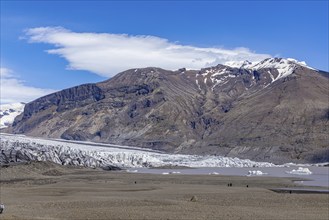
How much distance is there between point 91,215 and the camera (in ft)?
105

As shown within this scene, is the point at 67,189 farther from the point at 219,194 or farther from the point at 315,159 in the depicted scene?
the point at 315,159

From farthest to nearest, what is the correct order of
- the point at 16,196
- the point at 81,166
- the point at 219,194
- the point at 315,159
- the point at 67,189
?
the point at 315,159 < the point at 81,166 < the point at 67,189 < the point at 219,194 < the point at 16,196

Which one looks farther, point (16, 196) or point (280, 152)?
point (280, 152)

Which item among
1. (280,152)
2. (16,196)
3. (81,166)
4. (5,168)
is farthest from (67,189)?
(280,152)

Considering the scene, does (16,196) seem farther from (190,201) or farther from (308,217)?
(308,217)

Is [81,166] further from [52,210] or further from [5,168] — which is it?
[52,210]

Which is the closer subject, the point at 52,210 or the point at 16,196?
the point at 52,210

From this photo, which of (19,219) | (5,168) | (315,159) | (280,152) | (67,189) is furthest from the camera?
(280,152)

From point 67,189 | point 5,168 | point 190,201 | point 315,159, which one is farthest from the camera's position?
point 315,159

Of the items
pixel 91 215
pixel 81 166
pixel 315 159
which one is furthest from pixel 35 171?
pixel 315 159

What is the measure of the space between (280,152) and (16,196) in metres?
147

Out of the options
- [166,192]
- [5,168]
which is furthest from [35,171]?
[166,192]

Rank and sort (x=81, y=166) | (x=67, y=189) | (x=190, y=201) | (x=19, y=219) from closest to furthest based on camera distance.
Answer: (x=19, y=219), (x=190, y=201), (x=67, y=189), (x=81, y=166)

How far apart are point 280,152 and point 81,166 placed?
10092 cm
